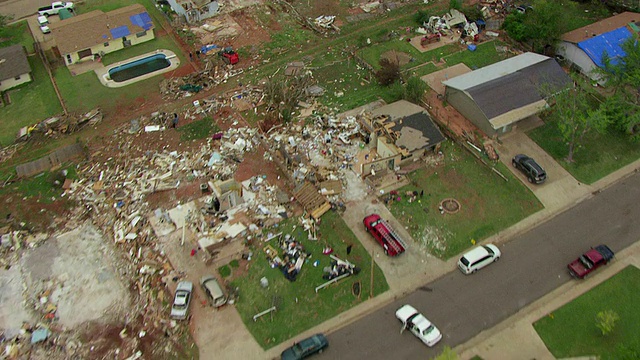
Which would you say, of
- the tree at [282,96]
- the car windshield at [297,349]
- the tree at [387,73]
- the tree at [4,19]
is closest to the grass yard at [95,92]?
the tree at [282,96]

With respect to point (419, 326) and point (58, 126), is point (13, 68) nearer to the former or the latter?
point (58, 126)

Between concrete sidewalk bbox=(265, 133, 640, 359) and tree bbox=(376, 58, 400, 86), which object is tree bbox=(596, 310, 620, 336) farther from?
tree bbox=(376, 58, 400, 86)

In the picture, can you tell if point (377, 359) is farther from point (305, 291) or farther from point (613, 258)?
point (613, 258)

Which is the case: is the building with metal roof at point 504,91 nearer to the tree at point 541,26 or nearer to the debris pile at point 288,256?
the tree at point 541,26

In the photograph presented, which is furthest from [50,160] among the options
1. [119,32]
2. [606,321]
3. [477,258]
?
[606,321]

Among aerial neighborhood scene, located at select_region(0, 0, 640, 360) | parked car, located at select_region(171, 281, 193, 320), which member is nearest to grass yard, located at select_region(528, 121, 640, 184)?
aerial neighborhood scene, located at select_region(0, 0, 640, 360)
